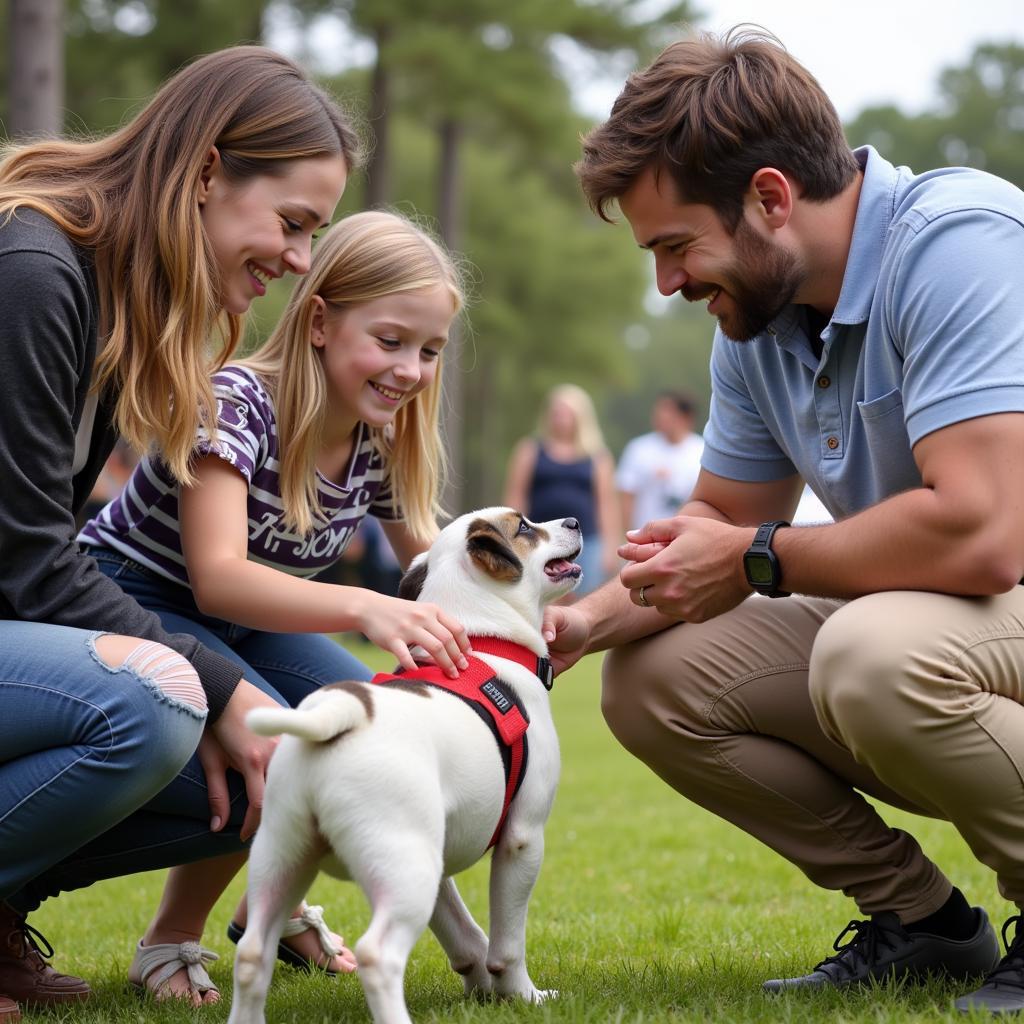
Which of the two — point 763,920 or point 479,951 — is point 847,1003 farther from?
point 763,920

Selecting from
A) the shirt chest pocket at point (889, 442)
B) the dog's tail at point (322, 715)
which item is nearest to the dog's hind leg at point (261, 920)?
the dog's tail at point (322, 715)

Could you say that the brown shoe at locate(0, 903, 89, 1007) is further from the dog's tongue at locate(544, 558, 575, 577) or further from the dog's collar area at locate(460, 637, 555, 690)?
the dog's tongue at locate(544, 558, 575, 577)

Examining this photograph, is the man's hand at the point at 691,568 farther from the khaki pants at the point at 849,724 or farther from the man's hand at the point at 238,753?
the man's hand at the point at 238,753

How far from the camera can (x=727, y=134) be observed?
3348 mm

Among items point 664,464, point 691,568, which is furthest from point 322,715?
point 664,464

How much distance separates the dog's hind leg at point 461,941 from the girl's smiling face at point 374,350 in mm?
1299

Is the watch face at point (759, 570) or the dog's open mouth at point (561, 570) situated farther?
the dog's open mouth at point (561, 570)

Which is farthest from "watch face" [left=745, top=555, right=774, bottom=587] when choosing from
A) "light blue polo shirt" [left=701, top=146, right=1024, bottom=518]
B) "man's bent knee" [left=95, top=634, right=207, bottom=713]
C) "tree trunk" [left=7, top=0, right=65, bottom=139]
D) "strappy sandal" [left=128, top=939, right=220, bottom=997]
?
"tree trunk" [left=7, top=0, right=65, bottom=139]

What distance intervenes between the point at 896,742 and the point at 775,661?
2.15 ft

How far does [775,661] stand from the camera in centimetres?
361

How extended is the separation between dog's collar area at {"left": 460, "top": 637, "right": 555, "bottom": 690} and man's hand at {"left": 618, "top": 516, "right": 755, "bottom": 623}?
0.34 meters

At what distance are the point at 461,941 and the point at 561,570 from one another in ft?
3.35

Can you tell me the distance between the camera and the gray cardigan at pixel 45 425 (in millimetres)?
2941

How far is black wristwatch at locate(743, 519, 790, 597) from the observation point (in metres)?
3.22
